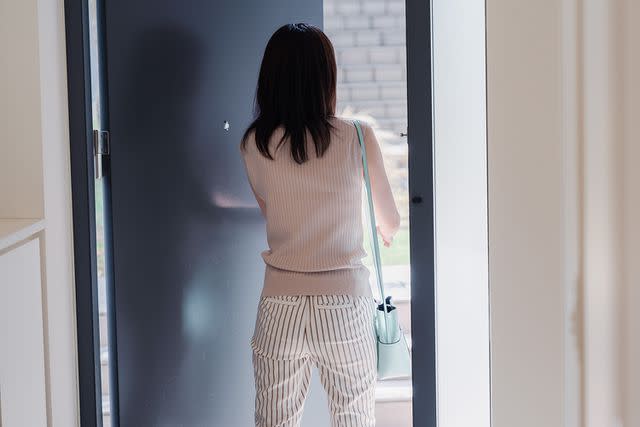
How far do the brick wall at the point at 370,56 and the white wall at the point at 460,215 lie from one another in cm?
92

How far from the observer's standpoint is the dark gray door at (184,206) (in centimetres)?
225

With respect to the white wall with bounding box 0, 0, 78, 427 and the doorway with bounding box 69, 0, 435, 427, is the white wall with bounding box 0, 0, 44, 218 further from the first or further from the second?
the doorway with bounding box 69, 0, 435, 427

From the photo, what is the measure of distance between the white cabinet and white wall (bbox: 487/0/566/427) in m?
0.89

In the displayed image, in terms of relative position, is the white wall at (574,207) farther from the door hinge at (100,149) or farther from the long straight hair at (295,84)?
the door hinge at (100,149)

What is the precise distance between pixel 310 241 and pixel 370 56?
169 centimetres

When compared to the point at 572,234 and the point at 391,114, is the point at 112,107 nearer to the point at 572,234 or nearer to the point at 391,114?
the point at 391,114

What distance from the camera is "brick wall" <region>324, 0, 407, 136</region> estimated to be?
3.00m

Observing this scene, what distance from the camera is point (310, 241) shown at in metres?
1.84

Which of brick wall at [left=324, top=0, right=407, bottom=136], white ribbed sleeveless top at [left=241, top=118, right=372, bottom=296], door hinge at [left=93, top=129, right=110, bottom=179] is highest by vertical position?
brick wall at [left=324, top=0, right=407, bottom=136]

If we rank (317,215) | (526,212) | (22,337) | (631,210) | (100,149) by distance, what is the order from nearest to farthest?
(631,210), (526,212), (22,337), (317,215), (100,149)

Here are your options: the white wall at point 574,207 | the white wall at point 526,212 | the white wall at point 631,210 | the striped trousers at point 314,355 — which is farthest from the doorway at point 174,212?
the white wall at point 631,210

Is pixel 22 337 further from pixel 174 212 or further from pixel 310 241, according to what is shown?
pixel 174 212

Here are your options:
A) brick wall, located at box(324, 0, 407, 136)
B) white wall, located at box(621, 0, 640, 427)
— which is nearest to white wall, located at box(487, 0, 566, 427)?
white wall, located at box(621, 0, 640, 427)

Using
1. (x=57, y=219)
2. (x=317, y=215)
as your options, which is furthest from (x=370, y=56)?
(x=57, y=219)
